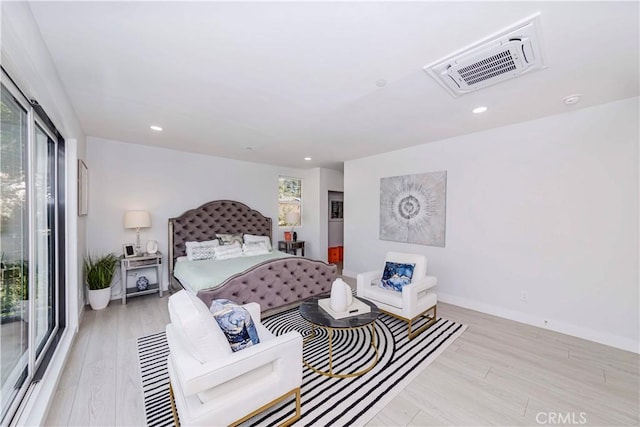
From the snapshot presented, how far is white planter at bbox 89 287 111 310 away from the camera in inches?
135

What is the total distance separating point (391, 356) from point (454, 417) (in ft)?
2.39

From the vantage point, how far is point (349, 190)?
5172mm

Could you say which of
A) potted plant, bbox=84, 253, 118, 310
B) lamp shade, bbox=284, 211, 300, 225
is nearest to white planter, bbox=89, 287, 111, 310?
potted plant, bbox=84, 253, 118, 310

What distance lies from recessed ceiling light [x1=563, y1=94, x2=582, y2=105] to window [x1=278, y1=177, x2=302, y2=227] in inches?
189

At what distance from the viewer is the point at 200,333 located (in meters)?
1.40

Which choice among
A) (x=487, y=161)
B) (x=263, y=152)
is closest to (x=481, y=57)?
(x=487, y=161)

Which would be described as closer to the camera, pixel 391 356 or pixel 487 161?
pixel 391 356

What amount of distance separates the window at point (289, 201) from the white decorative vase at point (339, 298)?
12.2ft

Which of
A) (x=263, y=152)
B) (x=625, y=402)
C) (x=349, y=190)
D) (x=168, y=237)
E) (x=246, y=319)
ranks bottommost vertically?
(x=625, y=402)

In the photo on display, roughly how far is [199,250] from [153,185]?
1.37 meters

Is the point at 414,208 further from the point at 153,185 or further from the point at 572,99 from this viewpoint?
the point at 153,185

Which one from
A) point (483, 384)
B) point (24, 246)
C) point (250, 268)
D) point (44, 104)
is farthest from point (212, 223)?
point (483, 384)

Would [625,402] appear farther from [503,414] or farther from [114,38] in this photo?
[114,38]
